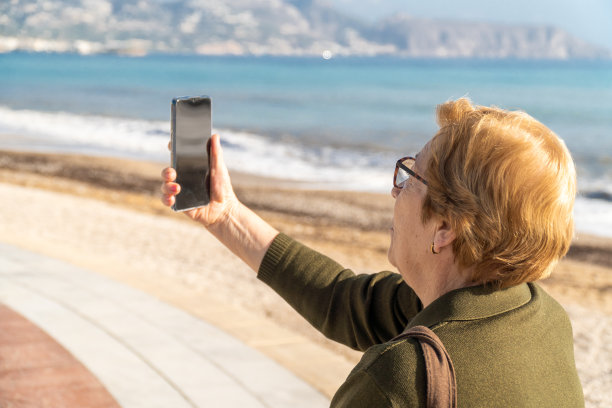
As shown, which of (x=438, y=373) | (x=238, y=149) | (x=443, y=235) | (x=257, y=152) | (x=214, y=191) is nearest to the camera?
(x=438, y=373)

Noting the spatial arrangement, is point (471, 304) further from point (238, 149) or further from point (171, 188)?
point (238, 149)

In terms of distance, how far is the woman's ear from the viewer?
1.38 metres

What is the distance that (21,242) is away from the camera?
22.2 feet

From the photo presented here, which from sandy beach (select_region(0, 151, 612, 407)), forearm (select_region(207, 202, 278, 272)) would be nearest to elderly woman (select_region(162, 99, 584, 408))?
forearm (select_region(207, 202, 278, 272))

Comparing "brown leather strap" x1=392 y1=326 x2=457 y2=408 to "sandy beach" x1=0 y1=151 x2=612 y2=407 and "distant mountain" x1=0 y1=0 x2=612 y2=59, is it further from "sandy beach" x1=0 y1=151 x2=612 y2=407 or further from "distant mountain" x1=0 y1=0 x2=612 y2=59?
"distant mountain" x1=0 y1=0 x2=612 y2=59

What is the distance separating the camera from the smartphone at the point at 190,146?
5.80 feet

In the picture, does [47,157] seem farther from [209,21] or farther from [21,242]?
[209,21]

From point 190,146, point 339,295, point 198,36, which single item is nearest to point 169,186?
point 190,146

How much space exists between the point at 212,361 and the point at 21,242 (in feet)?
11.8

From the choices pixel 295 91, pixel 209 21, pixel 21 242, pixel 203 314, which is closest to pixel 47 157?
pixel 21 242

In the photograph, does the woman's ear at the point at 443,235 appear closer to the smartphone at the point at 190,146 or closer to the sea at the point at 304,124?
the sea at the point at 304,124

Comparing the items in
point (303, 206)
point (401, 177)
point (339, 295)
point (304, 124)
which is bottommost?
point (304, 124)

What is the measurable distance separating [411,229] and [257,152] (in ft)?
66.3

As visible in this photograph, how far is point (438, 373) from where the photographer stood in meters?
1.19
